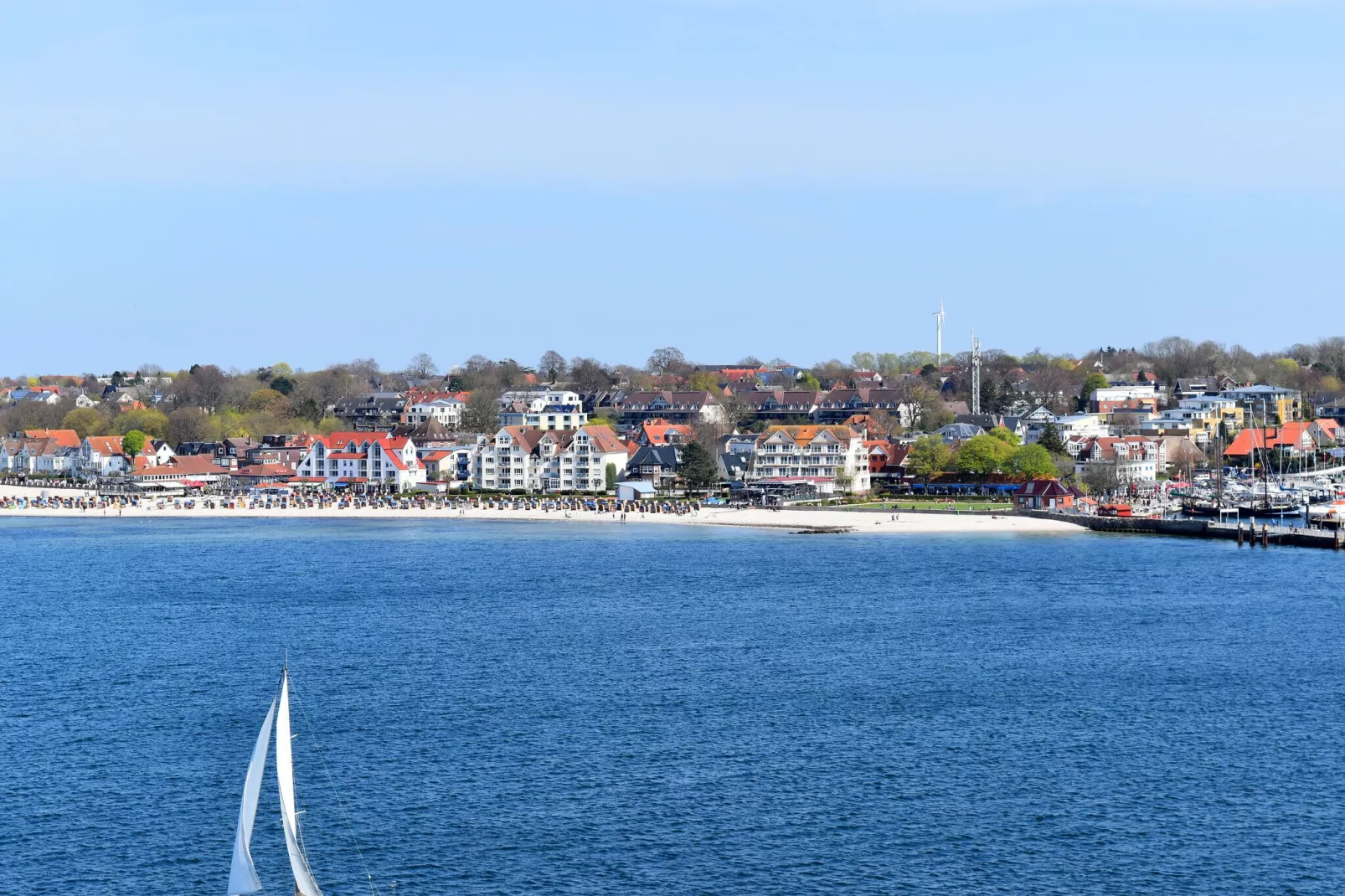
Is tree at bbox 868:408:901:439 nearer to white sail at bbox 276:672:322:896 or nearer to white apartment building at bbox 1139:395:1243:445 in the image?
white apartment building at bbox 1139:395:1243:445

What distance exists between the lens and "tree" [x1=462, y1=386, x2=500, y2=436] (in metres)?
113

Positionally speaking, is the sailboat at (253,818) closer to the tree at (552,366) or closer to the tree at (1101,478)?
the tree at (1101,478)

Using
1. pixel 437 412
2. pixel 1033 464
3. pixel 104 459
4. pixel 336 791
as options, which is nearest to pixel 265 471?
pixel 104 459

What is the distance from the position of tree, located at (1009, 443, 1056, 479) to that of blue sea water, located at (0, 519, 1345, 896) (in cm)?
2706

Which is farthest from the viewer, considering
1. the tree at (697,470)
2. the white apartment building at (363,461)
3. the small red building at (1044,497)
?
the white apartment building at (363,461)

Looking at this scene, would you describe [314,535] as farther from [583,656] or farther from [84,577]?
[583,656]

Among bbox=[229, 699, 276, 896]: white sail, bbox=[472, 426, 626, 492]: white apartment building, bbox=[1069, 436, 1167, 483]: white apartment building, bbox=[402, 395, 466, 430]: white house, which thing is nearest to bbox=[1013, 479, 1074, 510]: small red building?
bbox=[1069, 436, 1167, 483]: white apartment building

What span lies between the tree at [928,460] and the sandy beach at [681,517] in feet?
29.6


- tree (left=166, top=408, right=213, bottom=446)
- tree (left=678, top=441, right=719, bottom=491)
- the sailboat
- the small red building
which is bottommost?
the sailboat

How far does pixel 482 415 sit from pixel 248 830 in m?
94.7

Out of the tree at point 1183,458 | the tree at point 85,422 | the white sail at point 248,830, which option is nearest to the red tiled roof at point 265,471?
the tree at point 85,422

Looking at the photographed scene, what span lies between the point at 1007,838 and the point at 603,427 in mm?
68464

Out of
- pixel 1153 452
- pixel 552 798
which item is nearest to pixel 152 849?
pixel 552 798

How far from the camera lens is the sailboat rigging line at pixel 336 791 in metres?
22.2
